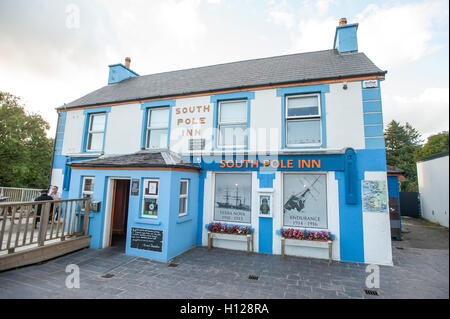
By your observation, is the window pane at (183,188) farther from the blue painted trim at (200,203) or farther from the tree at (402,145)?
the tree at (402,145)

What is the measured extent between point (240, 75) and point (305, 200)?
5.77m

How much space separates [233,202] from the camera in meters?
7.62

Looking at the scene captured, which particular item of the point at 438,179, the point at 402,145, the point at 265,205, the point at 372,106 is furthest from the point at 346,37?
the point at 402,145

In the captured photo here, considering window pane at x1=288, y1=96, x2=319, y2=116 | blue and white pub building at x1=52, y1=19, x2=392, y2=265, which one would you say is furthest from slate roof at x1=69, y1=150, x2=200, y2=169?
window pane at x1=288, y1=96, x2=319, y2=116

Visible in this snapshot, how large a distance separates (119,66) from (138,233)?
10.1 m

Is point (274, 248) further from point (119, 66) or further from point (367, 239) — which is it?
point (119, 66)

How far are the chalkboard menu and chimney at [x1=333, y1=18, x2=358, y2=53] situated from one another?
10042mm

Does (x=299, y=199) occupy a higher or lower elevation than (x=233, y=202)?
higher

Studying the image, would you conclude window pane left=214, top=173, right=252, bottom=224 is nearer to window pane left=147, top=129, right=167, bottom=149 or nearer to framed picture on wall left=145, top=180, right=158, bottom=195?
framed picture on wall left=145, top=180, right=158, bottom=195

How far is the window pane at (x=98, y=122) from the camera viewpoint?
31.8ft

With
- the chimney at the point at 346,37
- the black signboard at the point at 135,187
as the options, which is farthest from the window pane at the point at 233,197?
the chimney at the point at 346,37

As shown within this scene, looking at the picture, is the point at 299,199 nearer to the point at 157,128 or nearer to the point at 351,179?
the point at 351,179

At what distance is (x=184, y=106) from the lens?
28.1 feet
